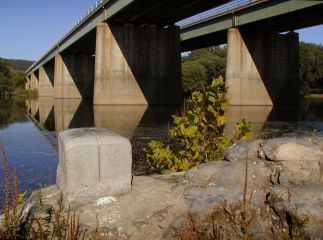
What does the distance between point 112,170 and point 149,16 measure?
43471mm

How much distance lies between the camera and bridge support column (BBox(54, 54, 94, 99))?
78562 mm

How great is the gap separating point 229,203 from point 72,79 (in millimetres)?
75112

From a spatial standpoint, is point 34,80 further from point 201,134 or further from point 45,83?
point 201,134

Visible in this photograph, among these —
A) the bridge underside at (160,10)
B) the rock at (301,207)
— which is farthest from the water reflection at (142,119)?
the rock at (301,207)

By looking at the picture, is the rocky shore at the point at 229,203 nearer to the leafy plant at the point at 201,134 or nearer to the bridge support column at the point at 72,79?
the leafy plant at the point at 201,134

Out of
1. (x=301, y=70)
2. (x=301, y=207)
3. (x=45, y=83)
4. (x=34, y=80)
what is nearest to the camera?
(x=301, y=207)

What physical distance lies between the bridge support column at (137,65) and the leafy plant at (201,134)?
3878cm

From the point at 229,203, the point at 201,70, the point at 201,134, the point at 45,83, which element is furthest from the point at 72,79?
the point at 229,203

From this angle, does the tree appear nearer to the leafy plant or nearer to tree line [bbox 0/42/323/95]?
tree line [bbox 0/42/323/95]

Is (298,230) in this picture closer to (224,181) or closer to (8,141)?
(224,181)

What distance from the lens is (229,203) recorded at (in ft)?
19.3

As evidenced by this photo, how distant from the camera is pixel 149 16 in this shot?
48062mm

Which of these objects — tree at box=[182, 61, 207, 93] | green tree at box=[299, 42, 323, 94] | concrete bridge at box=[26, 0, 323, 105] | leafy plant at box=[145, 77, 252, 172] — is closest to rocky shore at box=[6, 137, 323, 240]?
leafy plant at box=[145, 77, 252, 172]

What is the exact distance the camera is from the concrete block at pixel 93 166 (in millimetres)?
6059
